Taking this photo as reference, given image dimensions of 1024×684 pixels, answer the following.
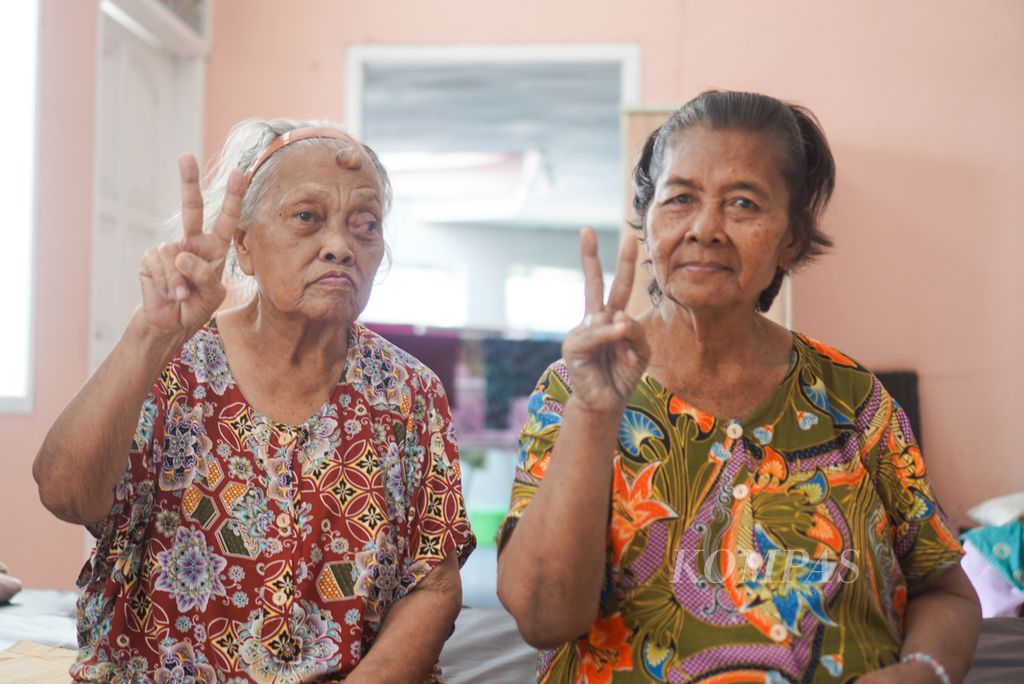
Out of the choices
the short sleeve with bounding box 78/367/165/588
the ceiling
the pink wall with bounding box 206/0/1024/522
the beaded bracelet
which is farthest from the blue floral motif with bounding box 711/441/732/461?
the ceiling

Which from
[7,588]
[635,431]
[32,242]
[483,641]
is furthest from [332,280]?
[32,242]

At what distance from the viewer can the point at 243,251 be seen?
183 cm

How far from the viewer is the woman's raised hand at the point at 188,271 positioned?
142cm

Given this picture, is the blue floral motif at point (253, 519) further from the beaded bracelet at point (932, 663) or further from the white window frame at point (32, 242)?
the white window frame at point (32, 242)

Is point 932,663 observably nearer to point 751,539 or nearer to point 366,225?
point 751,539

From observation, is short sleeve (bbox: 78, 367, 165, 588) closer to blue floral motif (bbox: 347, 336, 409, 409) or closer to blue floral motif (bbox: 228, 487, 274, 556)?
blue floral motif (bbox: 228, 487, 274, 556)

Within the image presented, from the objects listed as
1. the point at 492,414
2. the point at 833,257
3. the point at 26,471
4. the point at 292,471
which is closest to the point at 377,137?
the point at 492,414

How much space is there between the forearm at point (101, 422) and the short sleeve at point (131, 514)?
9 centimetres

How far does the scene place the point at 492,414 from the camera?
5.64 m

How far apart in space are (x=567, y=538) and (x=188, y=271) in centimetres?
62

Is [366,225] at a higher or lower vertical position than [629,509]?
higher

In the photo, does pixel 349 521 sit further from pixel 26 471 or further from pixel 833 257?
pixel 833 257

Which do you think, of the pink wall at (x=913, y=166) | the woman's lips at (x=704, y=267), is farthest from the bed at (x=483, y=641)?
the pink wall at (x=913, y=166)

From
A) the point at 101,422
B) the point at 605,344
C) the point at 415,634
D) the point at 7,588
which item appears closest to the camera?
the point at 605,344
